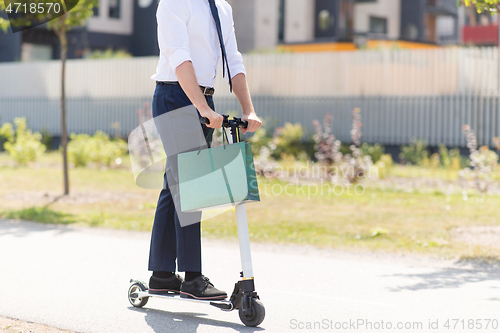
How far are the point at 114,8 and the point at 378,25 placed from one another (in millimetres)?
15920

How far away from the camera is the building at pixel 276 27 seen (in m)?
28.5

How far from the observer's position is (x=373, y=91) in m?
16.0

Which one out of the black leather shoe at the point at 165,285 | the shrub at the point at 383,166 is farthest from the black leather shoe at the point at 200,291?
the shrub at the point at 383,166

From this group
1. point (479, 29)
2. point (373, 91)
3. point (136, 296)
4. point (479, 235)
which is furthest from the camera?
point (479, 29)

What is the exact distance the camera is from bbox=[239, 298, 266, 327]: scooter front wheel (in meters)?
3.63

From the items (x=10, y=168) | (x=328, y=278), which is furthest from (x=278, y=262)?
(x=10, y=168)

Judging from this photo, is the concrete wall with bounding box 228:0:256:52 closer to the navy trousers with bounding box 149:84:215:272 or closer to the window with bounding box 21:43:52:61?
the window with bounding box 21:43:52:61

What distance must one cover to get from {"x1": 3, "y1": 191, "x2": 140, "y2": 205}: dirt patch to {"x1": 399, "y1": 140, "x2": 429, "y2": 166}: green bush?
7.22m

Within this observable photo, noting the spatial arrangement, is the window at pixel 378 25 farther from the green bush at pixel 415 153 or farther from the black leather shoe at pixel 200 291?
the black leather shoe at pixel 200 291

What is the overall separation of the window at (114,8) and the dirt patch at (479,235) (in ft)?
84.8

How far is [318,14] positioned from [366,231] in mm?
29340

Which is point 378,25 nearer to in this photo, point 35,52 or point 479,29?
point 479,29

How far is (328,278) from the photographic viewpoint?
17.1ft

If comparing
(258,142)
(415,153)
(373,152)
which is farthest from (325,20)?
(258,142)
